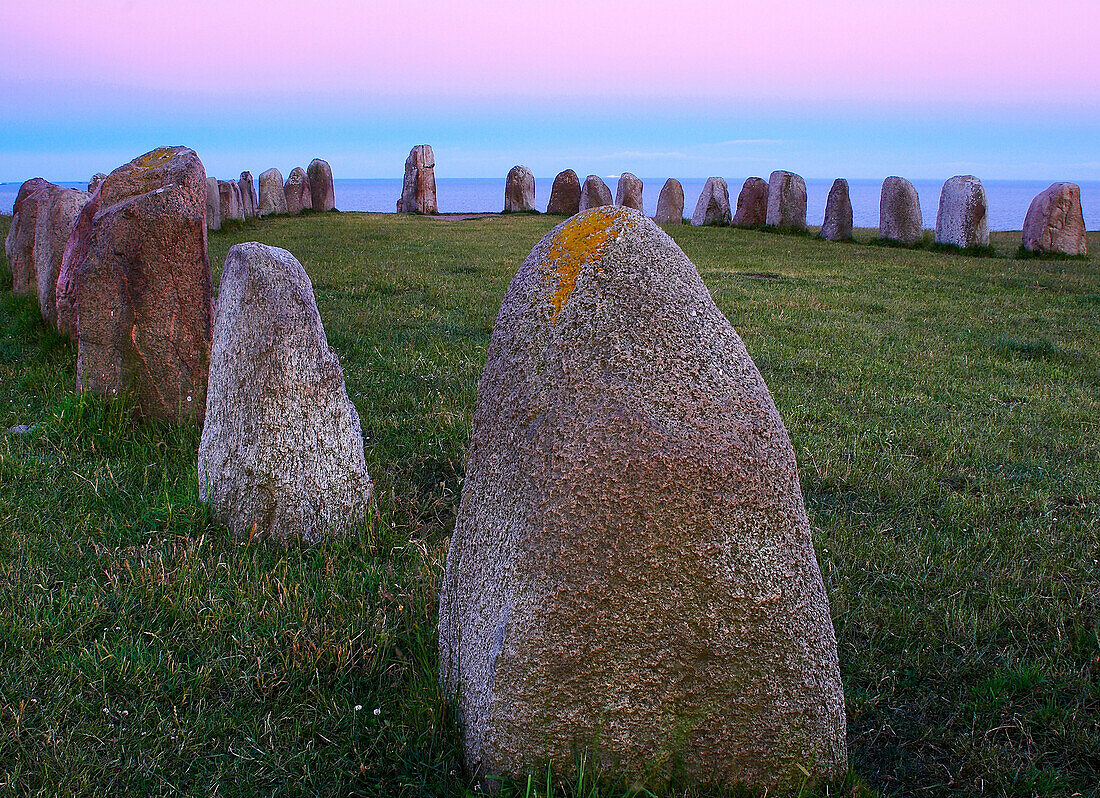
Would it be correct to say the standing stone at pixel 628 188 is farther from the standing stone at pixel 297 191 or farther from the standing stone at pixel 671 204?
the standing stone at pixel 297 191

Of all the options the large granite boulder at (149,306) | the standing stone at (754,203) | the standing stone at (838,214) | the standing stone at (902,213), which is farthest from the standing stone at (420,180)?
the large granite boulder at (149,306)

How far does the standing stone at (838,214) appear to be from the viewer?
18.6 metres

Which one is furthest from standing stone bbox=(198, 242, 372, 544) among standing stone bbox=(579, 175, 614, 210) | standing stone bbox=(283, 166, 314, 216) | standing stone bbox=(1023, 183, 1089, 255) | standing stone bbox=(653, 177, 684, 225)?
standing stone bbox=(283, 166, 314, 216)

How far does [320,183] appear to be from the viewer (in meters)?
26.2

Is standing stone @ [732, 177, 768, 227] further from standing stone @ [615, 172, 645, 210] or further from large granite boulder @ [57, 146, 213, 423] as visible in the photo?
large granite boulder @ [57, 146, 213, 423]

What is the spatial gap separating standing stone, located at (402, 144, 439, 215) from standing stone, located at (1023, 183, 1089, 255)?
17927 mm

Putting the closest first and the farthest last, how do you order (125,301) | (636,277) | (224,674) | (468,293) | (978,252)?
(636,277), (224,674), (125,301), (468,293), (978,252)

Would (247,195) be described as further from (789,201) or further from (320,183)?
(789,201)

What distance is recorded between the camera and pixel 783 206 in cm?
2048

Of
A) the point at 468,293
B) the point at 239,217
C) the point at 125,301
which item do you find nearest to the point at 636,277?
the point at 125,301

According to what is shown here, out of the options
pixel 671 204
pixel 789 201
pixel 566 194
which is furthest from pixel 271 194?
pixel 789 201

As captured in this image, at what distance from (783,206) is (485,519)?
19.9m

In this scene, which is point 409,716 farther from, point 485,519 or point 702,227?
point 702,227

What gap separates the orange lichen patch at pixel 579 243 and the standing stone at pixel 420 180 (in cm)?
2615
